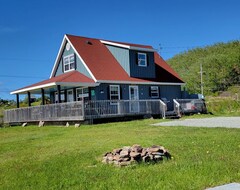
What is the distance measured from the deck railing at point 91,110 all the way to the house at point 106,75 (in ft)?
1.86

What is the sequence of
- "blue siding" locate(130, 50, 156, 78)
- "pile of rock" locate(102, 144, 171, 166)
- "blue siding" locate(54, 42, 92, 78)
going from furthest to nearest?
"blue siding" locate(130, 50, 156, 78) < "blue siding" locate(54, 42, 92, 78) < "pile of rock" locate(102, 144, 171, 166)

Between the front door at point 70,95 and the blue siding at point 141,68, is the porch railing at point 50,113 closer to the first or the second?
the front door at point 70,95

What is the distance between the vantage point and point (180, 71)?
66125 mm

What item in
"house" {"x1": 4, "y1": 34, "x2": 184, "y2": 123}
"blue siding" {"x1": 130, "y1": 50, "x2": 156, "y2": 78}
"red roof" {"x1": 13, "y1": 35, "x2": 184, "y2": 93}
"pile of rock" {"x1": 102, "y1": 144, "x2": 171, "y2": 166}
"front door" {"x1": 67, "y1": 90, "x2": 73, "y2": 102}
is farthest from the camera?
"blue siding" {"x1": 130, "y1": 50, "x2": 156, "y2": 78}

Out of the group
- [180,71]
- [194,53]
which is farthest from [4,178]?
[194,53]

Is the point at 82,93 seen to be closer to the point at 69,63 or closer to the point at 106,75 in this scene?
the point at 106,75

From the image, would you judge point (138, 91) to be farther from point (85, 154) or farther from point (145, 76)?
point (85, 154)

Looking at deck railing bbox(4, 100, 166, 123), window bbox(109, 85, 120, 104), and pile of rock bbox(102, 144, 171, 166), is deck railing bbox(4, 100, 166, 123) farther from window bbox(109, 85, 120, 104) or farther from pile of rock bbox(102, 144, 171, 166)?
pile of rock bbox(102, 144, 171, 166)

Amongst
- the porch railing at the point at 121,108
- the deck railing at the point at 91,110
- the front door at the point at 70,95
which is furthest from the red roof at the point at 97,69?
the porch railing at the point at 121,108

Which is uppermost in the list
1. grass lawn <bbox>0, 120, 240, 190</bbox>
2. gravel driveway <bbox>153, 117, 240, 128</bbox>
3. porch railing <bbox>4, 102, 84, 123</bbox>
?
porch railing <bbox>4, 102, 84, 123</bbox>

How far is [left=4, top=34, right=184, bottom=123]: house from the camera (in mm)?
24422

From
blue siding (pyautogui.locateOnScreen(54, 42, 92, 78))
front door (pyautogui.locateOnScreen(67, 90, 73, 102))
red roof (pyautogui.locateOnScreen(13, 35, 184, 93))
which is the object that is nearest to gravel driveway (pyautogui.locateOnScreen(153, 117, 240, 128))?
red roof (pyautogui.locateOnScreen(13, 35, 184, 93))

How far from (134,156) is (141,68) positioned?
20731mm

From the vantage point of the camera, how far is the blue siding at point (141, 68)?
26.9 metres
